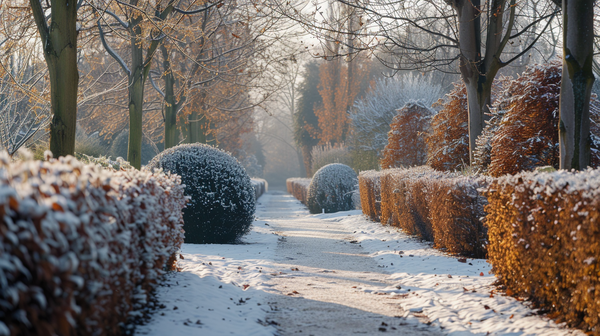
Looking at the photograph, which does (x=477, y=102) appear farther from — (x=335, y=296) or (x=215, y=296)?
(x=215, y=296)

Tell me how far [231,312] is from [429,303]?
210 centimetres

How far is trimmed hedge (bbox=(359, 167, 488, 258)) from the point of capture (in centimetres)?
704

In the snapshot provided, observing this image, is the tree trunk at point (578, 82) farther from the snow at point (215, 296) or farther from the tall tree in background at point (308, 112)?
the tall tree in background at point (308, 112)

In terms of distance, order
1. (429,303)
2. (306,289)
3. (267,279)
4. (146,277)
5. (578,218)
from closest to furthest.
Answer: (578,218), (146,277), (429,303), (306,289), (267,279)

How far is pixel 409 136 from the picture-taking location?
52.9 ft

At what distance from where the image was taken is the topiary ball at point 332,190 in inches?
754

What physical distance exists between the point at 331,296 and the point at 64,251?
12.4 ft

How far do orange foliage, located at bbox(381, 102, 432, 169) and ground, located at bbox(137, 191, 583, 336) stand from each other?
7669 mm

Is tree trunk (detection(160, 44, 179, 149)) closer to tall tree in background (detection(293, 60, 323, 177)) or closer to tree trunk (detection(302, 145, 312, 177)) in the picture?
tall tree in background (detection(293, 60, 323, 177))

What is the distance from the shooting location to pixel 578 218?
3500mm

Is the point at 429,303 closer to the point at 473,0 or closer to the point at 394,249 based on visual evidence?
the point at 394,249

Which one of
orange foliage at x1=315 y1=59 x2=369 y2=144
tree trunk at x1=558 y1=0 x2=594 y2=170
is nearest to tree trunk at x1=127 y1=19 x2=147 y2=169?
tree trunk at x1=558 y1=0 x2=594 y2=170

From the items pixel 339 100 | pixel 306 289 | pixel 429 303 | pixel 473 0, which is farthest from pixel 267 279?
pixel 339 100

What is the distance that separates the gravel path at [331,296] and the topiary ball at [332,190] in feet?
31.6
